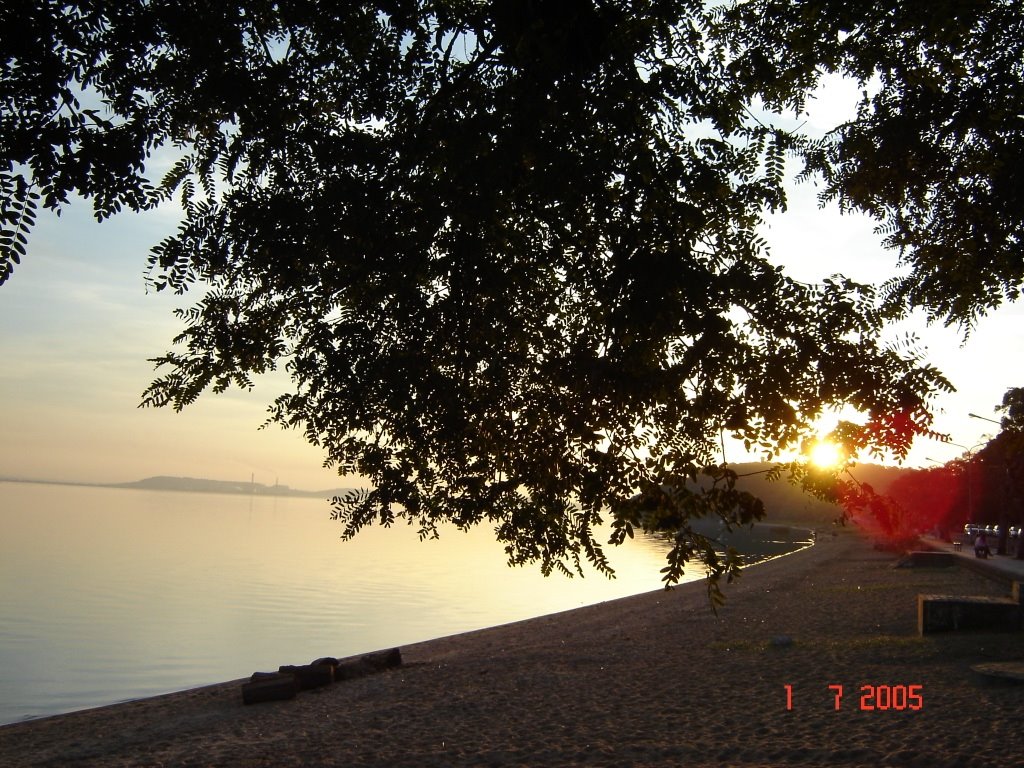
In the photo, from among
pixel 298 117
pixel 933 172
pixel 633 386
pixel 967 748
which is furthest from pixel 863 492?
pixel 933 172

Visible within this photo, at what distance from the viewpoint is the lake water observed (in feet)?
89.4

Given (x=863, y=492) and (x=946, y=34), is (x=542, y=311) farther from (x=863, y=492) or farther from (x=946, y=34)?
(x=946, y=34)

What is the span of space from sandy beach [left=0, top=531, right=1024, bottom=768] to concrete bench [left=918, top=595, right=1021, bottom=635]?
0.51 m

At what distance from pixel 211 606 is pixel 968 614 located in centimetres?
3647

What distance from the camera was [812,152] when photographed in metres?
10.3

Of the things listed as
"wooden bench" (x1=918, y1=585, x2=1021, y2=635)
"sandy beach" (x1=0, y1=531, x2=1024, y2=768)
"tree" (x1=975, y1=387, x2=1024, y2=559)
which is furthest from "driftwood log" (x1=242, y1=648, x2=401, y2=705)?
"tree" (x1=975, y1=387, x2=1024, y2=559)

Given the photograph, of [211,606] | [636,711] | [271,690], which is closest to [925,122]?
[636,711]

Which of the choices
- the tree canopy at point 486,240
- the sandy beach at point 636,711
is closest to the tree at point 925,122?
the tree canopy at point 486,240

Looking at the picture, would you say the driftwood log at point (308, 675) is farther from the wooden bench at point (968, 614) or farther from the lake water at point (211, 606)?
the wooden bench at point (968, 614)

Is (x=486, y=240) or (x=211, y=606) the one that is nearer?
(x=486, y=240)

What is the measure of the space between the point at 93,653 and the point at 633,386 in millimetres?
30123

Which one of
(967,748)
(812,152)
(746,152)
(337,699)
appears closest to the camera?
(746,152)

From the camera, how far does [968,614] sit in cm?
1543
